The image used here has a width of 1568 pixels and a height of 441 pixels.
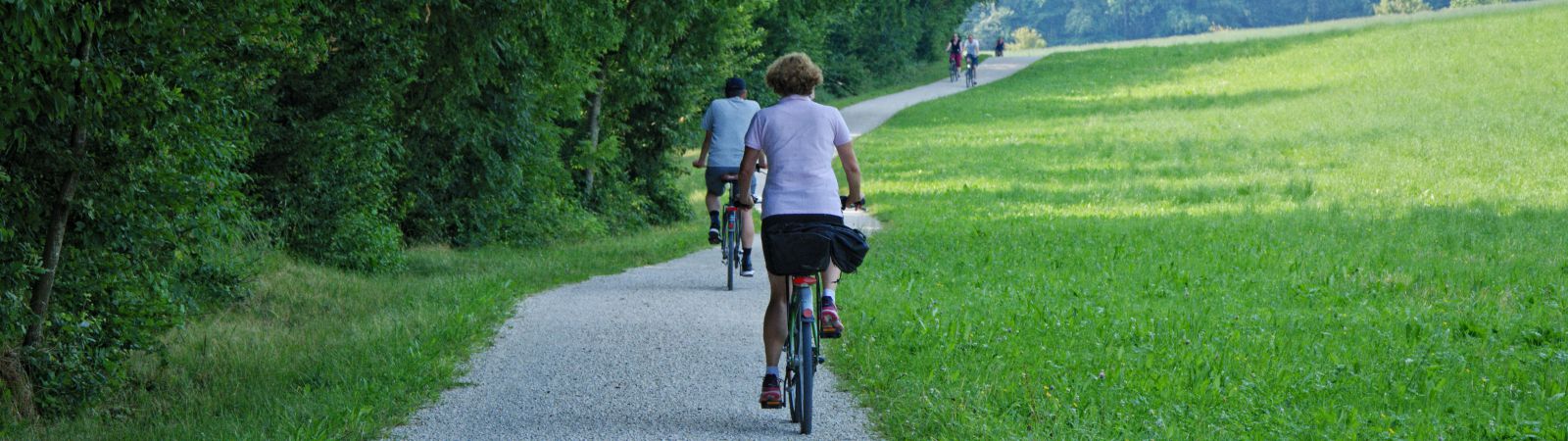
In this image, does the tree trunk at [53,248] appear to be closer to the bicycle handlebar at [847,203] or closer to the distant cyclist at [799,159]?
the distant cyclist at [799,159]

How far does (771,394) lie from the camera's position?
6820 mm

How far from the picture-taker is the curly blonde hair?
6.79 metres

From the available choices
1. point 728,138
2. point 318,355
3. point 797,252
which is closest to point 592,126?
point 728,138

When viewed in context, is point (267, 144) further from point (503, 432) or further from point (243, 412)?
point (503, 432)

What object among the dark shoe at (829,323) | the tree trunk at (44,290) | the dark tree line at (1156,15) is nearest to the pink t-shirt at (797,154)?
the dark shoe at (829,323)

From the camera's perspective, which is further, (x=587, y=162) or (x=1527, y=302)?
(x=587, y=162)

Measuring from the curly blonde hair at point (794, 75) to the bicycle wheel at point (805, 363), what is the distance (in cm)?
90

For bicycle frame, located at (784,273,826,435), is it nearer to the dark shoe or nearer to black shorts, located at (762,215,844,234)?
the dark shoe

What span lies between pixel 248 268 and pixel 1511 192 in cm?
1672

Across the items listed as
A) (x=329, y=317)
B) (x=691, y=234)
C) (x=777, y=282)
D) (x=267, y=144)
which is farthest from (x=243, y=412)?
(x=691, y=234)

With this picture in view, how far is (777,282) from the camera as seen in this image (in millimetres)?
7000

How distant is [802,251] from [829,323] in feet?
1.34

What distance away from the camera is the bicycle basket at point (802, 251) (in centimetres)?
654

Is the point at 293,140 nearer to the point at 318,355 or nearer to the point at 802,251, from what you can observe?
the point at 318,355
